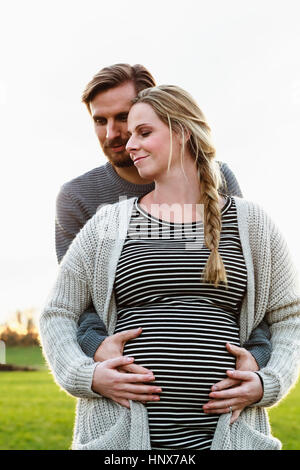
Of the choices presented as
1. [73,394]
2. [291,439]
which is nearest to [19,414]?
[291,439]

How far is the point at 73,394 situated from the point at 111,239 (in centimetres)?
55

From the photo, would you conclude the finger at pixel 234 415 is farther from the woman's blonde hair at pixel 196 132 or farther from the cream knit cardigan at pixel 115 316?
the woman's blonde hair at pixel 196 132

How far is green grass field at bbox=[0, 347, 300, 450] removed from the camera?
9117mm

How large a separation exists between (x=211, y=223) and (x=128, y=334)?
19.1 inches

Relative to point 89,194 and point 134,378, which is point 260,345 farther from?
point 89,194

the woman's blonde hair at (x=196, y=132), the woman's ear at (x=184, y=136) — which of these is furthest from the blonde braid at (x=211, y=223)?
the woman's ear at (x=184, y=136)

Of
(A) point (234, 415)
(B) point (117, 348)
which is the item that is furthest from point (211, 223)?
(A) point (234, 415)

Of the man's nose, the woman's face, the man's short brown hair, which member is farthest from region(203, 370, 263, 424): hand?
the man's short brown hair

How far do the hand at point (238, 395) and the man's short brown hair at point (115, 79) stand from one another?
141 centimetres

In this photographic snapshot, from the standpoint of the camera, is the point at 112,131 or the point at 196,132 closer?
the point at 196,132

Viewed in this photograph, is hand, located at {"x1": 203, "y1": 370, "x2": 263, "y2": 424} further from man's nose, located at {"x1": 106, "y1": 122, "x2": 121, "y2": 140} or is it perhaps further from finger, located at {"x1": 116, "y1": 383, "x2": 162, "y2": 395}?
man's nose, located at {"x1": 106, "y1": 122, "x2": 121, "y2": 140}

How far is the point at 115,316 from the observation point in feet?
6.75

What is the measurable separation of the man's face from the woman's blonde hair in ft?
1.26

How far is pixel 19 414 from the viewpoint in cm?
1230
